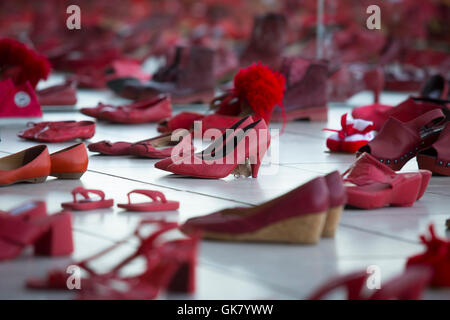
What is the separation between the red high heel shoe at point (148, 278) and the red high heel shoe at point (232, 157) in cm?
110

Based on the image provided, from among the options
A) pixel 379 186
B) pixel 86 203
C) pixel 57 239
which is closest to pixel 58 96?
pixel 86 203

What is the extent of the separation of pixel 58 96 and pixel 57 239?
11.8ft

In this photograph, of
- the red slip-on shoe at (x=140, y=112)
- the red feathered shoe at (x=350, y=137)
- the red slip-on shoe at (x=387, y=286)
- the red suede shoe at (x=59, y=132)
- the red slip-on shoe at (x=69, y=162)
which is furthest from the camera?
the red slip-on shoe at (x=140, y=112)

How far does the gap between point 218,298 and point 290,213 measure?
14.9 inches

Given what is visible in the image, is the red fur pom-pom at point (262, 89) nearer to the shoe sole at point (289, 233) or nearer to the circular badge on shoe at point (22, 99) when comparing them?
the circular badge on shoe at point (22, 99)

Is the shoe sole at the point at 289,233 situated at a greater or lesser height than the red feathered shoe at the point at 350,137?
greater

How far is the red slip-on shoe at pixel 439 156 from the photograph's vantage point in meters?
2.77

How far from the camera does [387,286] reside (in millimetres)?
1284

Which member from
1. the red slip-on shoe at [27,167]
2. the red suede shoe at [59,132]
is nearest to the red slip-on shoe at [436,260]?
the red slip-on shoe at [27,167]

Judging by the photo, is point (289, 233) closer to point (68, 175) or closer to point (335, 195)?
point (335, 195)

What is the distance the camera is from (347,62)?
9000mm

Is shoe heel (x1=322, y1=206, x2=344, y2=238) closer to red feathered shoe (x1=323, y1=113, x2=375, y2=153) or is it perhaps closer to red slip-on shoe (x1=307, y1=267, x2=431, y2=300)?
red slip-on shoe (x1=307, y1=267, x2=431, y2=300)

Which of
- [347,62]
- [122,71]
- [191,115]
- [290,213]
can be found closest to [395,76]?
[347,62]

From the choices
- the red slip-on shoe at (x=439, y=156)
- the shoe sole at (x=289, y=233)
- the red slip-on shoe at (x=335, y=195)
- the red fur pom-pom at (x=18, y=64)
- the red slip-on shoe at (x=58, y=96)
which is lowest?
the red slip-on shoe at (x=58, y=96)
